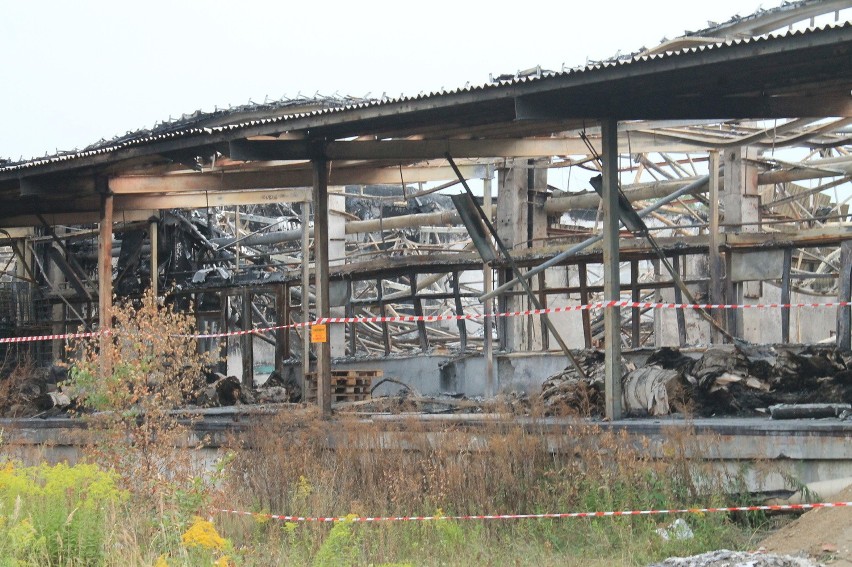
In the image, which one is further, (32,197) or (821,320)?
(821,320)

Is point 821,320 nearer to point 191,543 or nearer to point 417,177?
point 417,177

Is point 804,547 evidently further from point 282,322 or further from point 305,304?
point 282,322

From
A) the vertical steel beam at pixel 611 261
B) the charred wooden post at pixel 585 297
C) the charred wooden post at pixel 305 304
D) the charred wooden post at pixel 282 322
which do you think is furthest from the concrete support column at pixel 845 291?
the charred wooden post at pixel 282 322

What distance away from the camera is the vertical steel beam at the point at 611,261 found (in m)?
13.2

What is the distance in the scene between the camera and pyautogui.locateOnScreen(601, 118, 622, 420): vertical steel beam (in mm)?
13164

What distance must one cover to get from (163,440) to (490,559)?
3.87 meters

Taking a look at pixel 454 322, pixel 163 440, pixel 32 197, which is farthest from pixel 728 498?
pixel 454 322

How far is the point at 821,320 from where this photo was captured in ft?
82.7

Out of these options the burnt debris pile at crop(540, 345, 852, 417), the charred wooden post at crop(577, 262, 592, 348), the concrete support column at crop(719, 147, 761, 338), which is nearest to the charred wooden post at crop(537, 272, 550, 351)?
the charred wooden post at crop(577, 262, 592, 348)

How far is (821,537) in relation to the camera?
29.9 ft

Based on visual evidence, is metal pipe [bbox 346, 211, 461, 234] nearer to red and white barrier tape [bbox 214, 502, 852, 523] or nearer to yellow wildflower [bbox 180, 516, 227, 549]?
red and white barrier tape [bbox 214, 502, 852, 523]

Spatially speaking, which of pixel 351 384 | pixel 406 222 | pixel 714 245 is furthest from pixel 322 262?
pixel 406 222

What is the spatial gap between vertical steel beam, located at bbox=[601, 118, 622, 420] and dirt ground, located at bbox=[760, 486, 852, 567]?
3382mm

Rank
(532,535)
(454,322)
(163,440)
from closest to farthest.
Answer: (532,535) < (163,440) < (454,322)
